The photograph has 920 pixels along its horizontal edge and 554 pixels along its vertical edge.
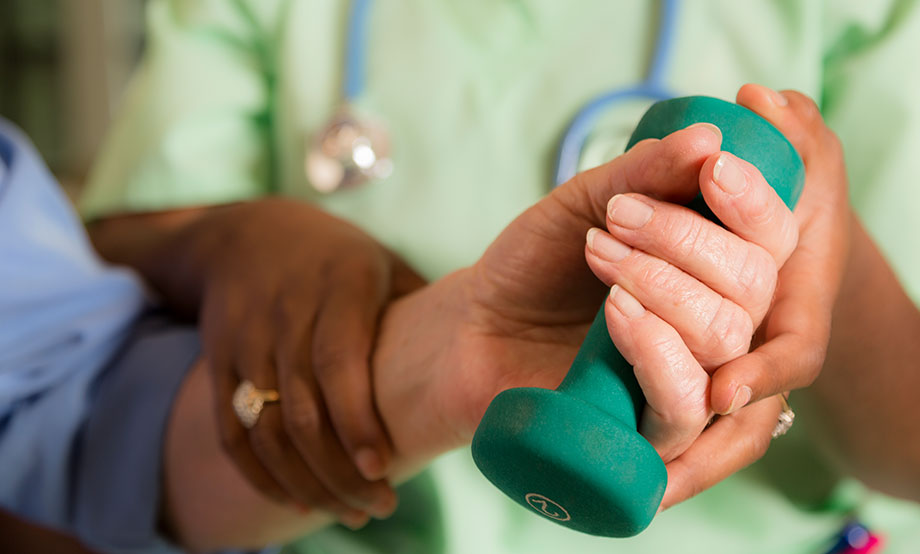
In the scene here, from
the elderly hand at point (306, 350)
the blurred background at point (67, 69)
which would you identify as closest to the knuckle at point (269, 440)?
the elderly hand at point (306, 350)

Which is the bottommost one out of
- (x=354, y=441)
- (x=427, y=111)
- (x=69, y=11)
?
(x=69, y=11)

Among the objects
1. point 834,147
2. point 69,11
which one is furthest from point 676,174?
point 69,11

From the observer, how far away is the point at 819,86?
0.91 feet

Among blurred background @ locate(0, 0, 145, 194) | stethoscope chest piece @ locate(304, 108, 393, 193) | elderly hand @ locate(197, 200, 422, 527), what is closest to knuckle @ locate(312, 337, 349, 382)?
elderly hand @ locate(197, 200, 422, 527)

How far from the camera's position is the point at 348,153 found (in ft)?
1.31

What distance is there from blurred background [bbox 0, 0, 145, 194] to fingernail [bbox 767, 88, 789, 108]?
4.80 ft

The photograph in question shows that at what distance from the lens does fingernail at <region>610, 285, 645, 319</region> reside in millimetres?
182

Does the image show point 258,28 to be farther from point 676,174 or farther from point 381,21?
point 676,174

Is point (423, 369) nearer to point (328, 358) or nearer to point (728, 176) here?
point (328, 358)

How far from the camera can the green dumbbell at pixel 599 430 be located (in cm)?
17

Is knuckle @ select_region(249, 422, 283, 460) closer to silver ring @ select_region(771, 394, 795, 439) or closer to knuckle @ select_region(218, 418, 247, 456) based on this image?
knuckle @ select_region(218, 418, 247, 456)

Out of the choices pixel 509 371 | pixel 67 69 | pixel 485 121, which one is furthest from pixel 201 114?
pixel 67 69

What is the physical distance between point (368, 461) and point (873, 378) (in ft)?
0.60

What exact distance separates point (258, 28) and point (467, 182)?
20 centimetres
